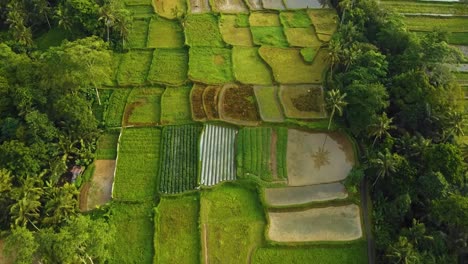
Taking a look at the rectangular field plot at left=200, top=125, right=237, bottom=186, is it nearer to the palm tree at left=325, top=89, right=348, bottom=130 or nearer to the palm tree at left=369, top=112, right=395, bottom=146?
the palm tree at left=325, top=89, right=348, bottom=130

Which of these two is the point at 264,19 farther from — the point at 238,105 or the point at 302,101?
the point at 238,105

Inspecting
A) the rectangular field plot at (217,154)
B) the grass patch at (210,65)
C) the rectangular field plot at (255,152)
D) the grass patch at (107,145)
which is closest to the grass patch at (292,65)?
the grass patch at (210,65)

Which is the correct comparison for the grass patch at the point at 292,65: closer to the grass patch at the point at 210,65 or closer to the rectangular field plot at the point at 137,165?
the grass patch at the point at 210,65

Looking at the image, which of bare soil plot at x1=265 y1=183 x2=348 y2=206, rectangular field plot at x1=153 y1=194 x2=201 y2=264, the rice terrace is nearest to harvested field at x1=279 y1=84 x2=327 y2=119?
the rice terrace

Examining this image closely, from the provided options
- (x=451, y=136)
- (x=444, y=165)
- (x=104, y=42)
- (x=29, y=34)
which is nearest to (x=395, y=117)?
(x=451, y=136)

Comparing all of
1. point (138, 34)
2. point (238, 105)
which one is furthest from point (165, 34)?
point (238, 105)

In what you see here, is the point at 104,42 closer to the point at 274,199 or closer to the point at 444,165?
the point at 274,199
